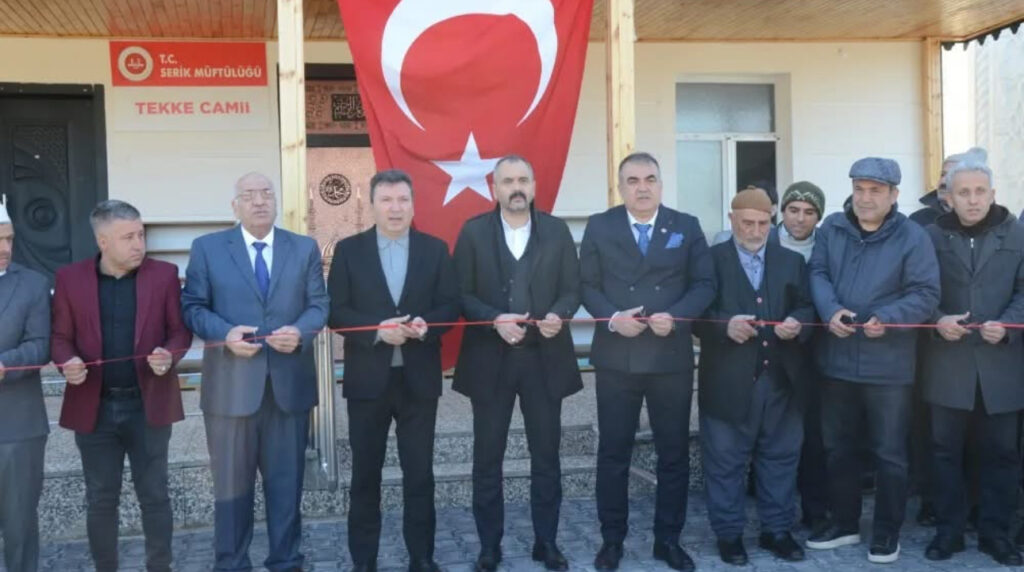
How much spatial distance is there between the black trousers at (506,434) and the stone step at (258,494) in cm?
116

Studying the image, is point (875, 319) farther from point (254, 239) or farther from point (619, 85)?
point (254, 239)

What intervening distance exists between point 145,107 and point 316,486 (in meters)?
4.28

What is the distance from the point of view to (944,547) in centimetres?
500

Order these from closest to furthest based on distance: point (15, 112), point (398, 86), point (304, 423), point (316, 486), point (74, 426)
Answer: point (74, 426) < point (304, 423) < point (398, 86) < point (316, 486) < point (15, 112)

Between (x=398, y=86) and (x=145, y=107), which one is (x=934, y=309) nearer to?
(x=398, y=86)

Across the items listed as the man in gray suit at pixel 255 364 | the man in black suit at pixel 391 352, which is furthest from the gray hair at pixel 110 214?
the man in black suit at pixel 391 352

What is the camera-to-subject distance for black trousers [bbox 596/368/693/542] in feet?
16.0

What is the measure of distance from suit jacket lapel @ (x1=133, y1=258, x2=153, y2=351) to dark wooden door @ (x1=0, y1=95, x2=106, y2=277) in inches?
174

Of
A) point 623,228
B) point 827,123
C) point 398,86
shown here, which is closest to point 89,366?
point 398,86

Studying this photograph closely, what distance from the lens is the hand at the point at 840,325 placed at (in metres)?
4.83

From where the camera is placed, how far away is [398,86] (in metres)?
5.43

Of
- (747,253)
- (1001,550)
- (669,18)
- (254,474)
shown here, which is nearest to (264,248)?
(254,474)

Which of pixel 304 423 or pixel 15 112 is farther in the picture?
pixel 15 112

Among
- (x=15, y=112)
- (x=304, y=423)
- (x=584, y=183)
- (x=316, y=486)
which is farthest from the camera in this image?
(x=584, y=183)
